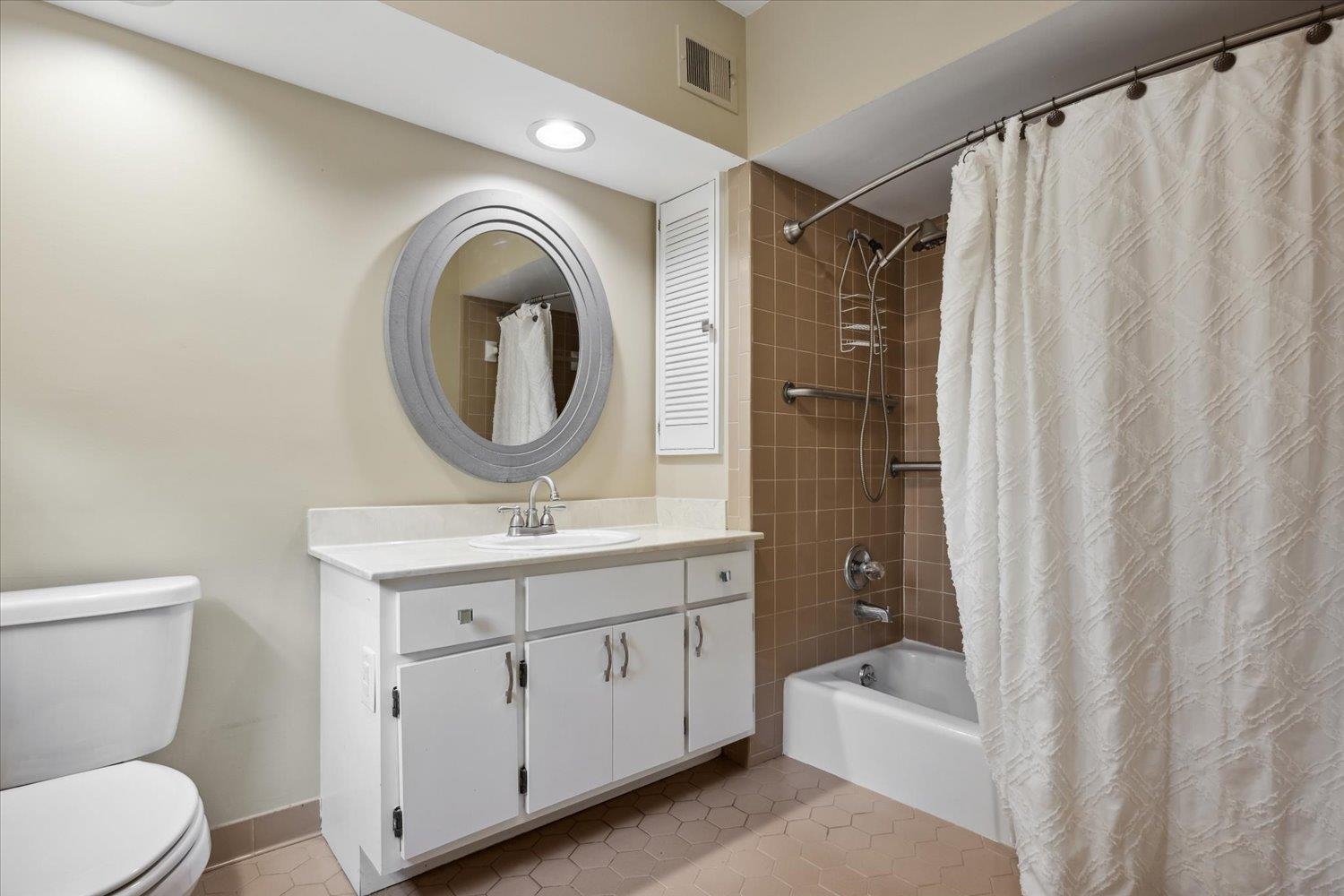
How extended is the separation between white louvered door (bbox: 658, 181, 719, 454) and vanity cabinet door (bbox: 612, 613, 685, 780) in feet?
2.37

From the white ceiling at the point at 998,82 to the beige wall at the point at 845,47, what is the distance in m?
0.03

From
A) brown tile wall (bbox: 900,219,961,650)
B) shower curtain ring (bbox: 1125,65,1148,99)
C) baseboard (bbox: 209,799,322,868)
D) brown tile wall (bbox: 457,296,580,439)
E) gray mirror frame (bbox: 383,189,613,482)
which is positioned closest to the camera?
shower curtain ring (bbox: 1125,65,1148,99)

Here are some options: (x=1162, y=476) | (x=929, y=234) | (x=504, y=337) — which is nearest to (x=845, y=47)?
(x=929, y=234)

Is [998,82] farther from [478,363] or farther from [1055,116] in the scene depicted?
[478,363]

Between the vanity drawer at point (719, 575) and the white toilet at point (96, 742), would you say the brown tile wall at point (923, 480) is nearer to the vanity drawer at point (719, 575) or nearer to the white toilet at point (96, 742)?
the vanity drawer at point (719, 575)

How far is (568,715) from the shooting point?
1.73m

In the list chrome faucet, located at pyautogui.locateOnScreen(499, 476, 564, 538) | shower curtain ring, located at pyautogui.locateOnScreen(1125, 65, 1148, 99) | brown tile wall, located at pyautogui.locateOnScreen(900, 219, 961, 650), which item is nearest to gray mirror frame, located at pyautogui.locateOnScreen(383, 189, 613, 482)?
chrome faucet, located at pyautogui.locateOnScreen(499, 476, 564, 538)

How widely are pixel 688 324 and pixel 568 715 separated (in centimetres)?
143

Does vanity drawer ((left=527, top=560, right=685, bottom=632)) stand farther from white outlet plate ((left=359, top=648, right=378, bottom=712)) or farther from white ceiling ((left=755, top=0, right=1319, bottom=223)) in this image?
white ceiling ((left=755, top=0, right=1319, bottom=223))

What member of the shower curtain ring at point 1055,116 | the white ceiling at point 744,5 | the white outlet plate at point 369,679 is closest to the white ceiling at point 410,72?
the white ceiling at point 744,5

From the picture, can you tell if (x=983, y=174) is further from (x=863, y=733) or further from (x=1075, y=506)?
(x=863, y=733)

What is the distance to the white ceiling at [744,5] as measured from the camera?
2246mm

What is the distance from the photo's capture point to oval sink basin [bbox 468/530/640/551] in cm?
185

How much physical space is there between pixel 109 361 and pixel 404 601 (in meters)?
0.95
